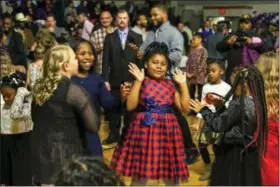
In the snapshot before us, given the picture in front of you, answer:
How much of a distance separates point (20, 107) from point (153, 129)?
1134mm

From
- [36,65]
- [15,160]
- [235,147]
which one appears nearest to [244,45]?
[36,65]

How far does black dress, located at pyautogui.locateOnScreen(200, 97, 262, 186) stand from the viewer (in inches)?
155

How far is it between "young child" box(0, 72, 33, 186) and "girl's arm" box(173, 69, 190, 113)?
1.24 metres

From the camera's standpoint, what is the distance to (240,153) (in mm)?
4047

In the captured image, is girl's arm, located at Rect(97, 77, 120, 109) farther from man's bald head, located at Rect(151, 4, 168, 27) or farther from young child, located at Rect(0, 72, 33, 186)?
man's bald head, located at Rect(151, 4, 168, 27)

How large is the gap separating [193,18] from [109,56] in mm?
10034

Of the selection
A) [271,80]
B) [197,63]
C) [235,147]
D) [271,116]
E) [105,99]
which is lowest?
[235,147]

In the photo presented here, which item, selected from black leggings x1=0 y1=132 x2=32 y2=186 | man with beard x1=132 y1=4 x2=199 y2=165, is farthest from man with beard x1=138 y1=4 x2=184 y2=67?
black leggings x1=0 y1=132 x2=32 y2=186

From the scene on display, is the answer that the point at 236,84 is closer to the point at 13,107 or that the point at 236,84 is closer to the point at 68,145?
the point at 68,145

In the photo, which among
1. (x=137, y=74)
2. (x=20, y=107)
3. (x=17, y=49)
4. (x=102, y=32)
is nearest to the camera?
(x=137, y=74)

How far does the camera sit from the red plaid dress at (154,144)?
4281mm

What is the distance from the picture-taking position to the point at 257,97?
392 centimetres

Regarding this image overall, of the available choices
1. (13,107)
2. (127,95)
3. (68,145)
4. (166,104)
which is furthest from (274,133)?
(13,107)

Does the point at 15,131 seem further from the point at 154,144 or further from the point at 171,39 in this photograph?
the point at 171,39
